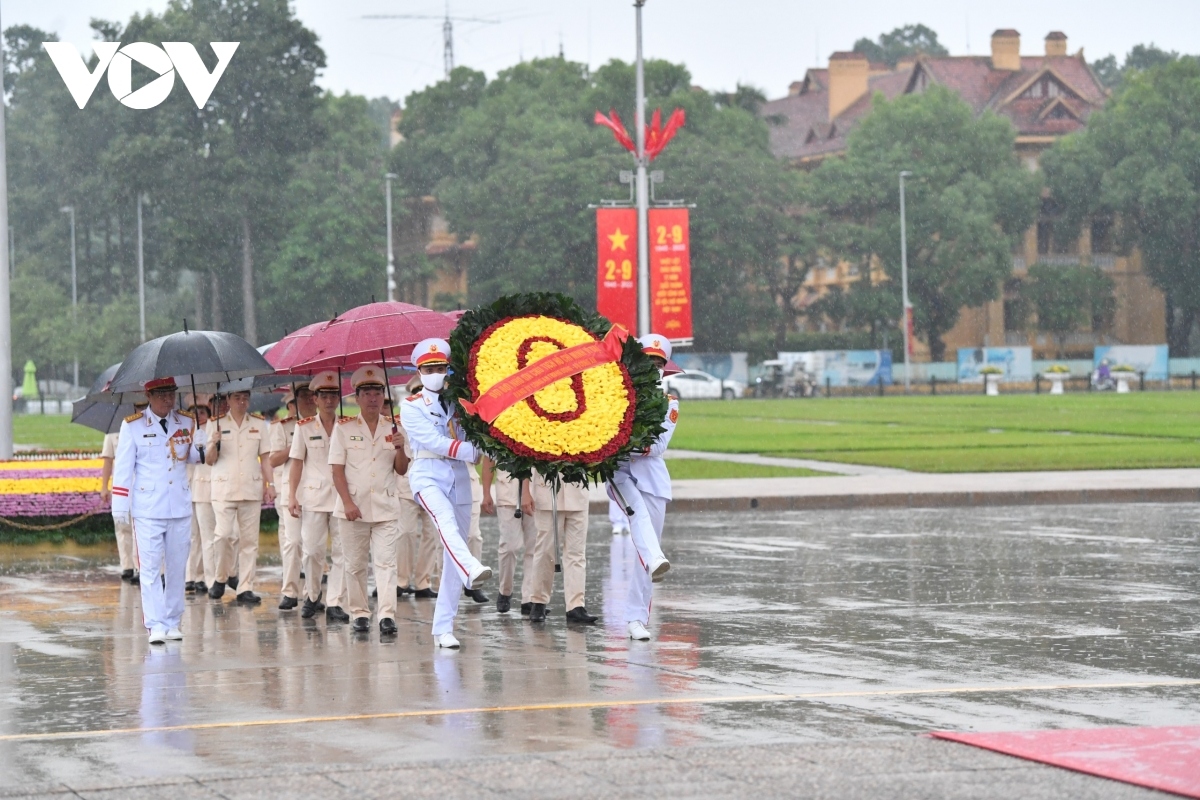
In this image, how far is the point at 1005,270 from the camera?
7862 centimetres

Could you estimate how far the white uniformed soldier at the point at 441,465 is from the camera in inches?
432

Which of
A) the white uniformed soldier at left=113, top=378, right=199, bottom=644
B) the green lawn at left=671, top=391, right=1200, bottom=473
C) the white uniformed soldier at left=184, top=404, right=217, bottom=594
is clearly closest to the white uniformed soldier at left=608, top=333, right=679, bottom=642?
the white uniformed soldier at left=113, top=378, right=199, bottom=644

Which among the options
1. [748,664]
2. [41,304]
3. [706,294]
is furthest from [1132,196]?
[748,664]

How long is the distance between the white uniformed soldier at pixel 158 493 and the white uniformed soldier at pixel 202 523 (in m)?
2.20

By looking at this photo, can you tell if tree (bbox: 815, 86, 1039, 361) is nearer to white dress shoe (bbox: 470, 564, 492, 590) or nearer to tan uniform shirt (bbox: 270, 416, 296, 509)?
tan uniform shirt (bbox: 270, 416, 296, 509)

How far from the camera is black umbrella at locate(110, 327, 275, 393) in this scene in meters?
12.8

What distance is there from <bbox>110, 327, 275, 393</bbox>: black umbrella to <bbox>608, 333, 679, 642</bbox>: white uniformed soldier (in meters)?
2.99

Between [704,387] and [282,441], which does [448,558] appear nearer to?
[282,441]

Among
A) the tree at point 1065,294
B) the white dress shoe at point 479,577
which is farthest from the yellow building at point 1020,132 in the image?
the white dress shoe at point 479,577

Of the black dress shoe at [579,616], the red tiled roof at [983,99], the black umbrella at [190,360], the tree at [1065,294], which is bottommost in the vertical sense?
the black dress shoe at [579,616]

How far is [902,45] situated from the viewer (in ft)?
458

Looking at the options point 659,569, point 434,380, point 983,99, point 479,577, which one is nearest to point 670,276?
point 434,380

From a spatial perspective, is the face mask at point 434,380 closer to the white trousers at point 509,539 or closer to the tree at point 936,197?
the white trousers at point 509,539

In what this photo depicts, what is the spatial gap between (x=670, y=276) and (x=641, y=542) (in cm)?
1914
